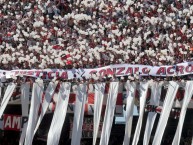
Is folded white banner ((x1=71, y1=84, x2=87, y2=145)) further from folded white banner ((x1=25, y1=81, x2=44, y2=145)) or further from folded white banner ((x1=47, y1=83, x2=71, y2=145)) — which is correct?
folded white banner ((x1=25, y1=81, x2=44, y2=145))


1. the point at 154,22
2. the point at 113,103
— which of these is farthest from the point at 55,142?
the point at 154,22

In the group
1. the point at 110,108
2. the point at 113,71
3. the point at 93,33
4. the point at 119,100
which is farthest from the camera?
the point at 93,33

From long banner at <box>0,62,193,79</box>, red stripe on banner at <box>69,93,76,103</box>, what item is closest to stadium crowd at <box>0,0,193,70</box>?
long banner at <box>0,62,193,79</box>

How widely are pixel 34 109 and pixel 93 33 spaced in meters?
2.91

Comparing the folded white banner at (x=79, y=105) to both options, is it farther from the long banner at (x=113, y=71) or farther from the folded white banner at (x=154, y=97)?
the folded white banner at (x=154, y=97)

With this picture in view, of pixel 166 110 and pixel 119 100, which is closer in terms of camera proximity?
pixel 166 110

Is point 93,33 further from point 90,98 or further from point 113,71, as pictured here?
point 90,98

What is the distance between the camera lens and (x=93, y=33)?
1808cm

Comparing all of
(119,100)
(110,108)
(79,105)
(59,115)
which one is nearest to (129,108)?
(110,108)

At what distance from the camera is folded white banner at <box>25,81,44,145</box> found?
54.5 ft

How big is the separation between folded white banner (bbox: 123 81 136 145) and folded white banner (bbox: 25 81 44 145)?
7.43ft

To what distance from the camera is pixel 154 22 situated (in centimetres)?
1819

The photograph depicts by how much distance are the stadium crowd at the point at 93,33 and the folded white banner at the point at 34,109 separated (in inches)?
26.2

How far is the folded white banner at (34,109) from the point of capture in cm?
1661
